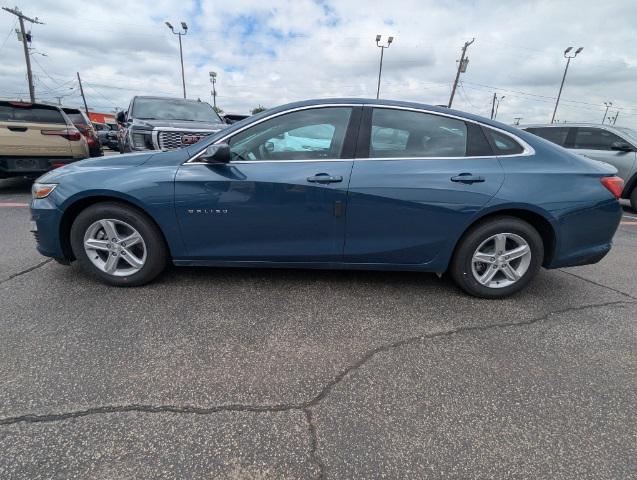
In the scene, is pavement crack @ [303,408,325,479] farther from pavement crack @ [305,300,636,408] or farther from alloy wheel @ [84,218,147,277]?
alloy wheel @ [84,218,147,277]

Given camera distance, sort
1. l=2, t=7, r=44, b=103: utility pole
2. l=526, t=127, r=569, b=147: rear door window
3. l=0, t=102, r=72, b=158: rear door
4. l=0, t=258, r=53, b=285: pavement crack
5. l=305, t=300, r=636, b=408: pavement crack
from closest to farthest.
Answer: l=305, t=300, r=636, b=408: pavement crack
l=0, t=258, r=53, b=285: pavement crack
l=0, t=102, r=72, b=158: rear door
l=526, t=127, r=569, b=147: rear door window
l=2, t=7, r=44, b=103: utility pole

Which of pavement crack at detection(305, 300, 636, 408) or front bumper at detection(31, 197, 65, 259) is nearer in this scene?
pavement crack at detection(305, 300, 636, 408)

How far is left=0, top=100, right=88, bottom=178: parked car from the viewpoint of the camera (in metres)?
6.13

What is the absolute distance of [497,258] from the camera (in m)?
3.00

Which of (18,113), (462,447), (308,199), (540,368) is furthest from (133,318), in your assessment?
(18,113)

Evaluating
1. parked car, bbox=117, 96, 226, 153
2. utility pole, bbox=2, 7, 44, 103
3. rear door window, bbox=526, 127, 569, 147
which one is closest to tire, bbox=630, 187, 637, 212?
rear door window, bbox=526, 127, 569, 147

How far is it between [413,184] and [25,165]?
6840 millimetres

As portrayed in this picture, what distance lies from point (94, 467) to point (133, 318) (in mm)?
1258

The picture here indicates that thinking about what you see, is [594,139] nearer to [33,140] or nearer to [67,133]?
[67,133]

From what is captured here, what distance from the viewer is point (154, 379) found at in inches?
79.7

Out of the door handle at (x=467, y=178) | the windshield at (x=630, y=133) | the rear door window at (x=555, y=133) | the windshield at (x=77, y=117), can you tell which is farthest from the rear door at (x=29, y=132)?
the windshield at (x=630, y=133)

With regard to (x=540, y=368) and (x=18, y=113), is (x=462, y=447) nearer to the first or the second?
(x=540, y=368)

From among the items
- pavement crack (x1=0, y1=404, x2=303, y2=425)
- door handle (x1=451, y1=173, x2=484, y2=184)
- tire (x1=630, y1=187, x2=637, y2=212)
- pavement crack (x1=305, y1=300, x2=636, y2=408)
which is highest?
door handle (x1=451, y1=173, x2=484, y2=184)

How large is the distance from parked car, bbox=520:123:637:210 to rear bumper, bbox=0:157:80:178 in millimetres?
10440
